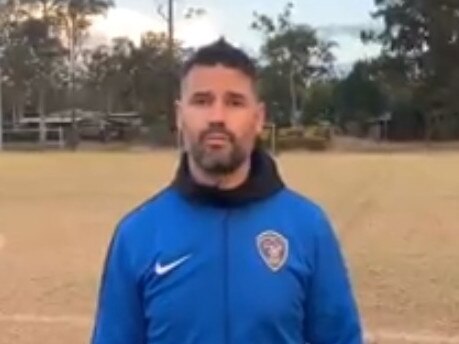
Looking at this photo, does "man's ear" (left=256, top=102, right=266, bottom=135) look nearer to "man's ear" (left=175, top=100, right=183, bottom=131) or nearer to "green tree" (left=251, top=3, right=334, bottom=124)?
"man's ear" (left=175, top=100, right=183, bottom=131)

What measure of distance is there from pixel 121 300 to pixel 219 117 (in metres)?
0.40

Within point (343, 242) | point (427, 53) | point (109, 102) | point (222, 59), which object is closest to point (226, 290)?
point (222, 59)

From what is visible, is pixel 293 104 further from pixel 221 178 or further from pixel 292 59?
pixel 221 178

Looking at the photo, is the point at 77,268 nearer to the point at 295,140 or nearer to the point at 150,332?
the point at 150,332

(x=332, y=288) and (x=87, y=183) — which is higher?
(x=332, y=288)

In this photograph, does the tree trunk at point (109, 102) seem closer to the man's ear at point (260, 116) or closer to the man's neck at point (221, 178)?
the man's ear at point (260, 116)

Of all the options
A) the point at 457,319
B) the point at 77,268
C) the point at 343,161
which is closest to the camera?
the point at 457,319

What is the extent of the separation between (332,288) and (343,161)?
34.5 meters

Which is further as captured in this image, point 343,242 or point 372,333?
point 343,242

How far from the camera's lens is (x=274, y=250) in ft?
7.52

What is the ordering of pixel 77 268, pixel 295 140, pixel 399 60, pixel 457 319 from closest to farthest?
1. pixel 457 319
2. pixel 77 268
3. pixel 295 140
4. pixel 399 60

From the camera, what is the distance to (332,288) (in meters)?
2.38

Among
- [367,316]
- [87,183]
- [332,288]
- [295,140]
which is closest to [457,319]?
[367,316]

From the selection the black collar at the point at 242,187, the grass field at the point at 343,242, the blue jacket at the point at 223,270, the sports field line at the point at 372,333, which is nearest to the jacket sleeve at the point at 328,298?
the blue jacket at the point at 223,270
